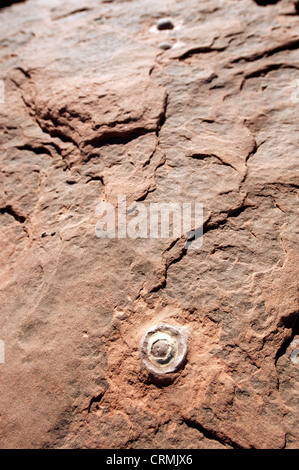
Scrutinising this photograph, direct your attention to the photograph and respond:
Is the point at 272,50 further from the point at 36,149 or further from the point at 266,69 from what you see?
the point at 36,149

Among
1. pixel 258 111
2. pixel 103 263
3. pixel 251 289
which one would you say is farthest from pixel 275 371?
pixel 258 111

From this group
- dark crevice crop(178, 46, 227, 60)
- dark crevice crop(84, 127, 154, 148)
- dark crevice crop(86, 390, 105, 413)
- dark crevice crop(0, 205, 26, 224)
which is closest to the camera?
dark crevice crop(86, 390, 105, 413)

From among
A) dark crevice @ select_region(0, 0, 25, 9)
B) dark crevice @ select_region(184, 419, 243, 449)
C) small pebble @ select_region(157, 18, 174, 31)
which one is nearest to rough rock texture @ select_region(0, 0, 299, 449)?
dark crevice @ select_region(184, 419, 243, 449)

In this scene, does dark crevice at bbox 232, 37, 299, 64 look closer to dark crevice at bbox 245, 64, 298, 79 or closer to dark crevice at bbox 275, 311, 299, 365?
dark crevice at bbox 245, 64, 298, 79

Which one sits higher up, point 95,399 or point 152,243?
point 152,243

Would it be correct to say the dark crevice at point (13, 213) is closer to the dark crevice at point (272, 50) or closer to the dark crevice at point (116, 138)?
the dark crevice at point (116, 138)

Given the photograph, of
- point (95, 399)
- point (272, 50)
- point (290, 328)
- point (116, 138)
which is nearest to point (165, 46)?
point (272, 50)
